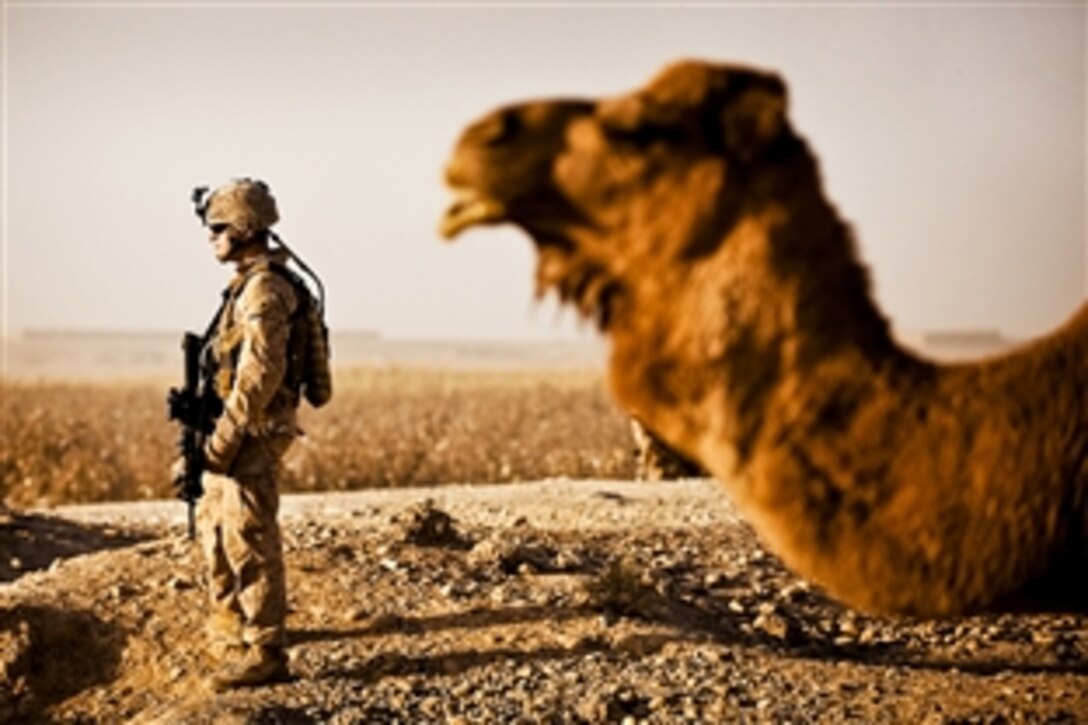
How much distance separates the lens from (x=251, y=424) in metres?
8.50

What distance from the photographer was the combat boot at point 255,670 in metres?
8.63

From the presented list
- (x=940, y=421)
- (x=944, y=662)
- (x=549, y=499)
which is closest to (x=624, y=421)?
(x=549, y=499)

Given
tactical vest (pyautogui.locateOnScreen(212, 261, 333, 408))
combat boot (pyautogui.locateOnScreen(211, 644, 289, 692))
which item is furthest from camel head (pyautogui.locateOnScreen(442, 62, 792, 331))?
combat boot (pyautogui.locateOnScreen(211, 644, 289, 692))

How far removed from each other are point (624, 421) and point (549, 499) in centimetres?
2003

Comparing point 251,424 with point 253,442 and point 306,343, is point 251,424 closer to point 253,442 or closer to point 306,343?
point 253,442

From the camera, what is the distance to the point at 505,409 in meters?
40.2

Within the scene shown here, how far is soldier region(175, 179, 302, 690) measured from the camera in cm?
848

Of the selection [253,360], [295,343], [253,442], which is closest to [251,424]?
[253,442]

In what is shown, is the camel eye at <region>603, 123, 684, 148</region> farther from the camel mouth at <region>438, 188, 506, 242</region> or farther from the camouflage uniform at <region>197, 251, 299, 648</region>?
the camouflage uniform at <region>197, 251, 299, 648</region>

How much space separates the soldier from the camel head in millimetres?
3969

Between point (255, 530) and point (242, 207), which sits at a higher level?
point (242, 207)

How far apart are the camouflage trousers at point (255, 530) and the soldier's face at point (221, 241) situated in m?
0.94

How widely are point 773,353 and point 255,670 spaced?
472cm

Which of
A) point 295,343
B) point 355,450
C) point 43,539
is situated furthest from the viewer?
point 355,450
